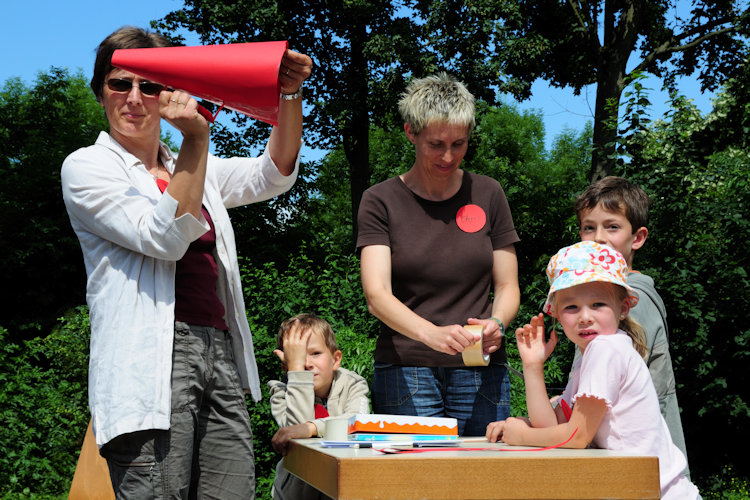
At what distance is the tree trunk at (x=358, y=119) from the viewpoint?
1552cm

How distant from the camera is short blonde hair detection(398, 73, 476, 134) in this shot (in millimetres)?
2793

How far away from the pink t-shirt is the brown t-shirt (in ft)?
2.65

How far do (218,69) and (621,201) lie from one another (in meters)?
1.72

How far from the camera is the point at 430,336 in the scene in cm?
249

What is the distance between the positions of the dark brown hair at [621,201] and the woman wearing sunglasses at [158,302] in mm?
1369

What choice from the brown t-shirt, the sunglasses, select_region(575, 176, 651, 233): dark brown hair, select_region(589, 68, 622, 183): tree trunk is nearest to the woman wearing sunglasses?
the sunglasses

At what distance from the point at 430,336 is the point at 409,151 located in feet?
89.1

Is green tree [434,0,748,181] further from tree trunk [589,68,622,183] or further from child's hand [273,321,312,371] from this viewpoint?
child's hand [273,321,312,371]

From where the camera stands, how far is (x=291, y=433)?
2.60m

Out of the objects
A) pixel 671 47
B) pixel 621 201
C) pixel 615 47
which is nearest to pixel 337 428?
pixel 621 201

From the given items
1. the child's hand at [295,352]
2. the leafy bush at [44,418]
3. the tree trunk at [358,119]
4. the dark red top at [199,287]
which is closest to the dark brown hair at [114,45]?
the dark red top at [199,287]

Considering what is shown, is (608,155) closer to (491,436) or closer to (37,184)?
(491,436)

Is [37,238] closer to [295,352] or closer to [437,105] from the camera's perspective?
[295,352]

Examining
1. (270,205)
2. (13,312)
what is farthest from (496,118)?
(13,312)
